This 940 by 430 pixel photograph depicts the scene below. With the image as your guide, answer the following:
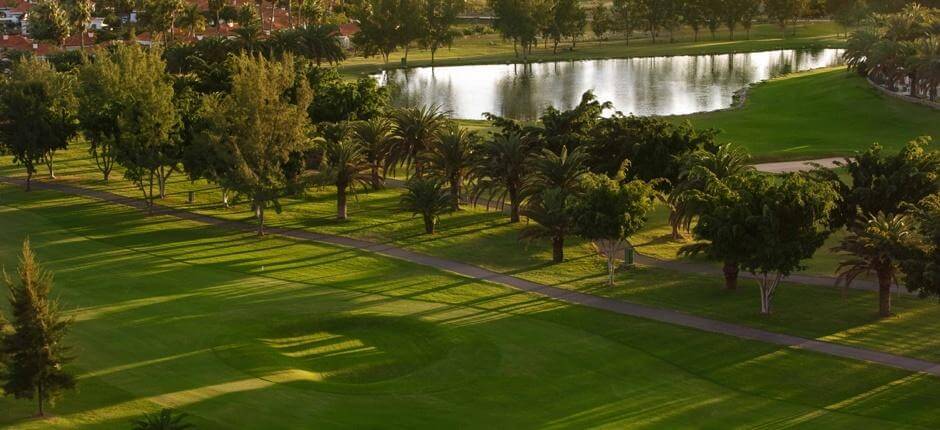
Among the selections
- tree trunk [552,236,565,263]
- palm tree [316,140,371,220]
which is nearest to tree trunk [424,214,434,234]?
palm tree [316,140,371,220]

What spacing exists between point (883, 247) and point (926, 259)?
257 cm

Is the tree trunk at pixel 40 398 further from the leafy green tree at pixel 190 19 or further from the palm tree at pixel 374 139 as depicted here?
the leafy green tree at pixel 190 19

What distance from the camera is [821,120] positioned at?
366 ft

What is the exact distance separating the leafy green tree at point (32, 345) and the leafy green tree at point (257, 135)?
27.8m

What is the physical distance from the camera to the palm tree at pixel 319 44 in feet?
468

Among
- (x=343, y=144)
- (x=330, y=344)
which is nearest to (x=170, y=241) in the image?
(x=343, y=144)

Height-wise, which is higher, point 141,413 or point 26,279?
point 26,279

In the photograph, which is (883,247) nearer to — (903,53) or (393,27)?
(903,53)

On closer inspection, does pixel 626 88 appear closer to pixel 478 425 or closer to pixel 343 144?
pixel 343 144

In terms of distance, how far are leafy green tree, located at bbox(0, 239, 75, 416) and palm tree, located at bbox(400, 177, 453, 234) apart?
100 feet

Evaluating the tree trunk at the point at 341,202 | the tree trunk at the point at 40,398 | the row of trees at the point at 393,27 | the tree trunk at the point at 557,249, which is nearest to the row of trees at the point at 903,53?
the tree trunk at the point at 557,249

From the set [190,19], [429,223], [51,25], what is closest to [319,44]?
[190,19]

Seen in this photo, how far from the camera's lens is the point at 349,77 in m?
164

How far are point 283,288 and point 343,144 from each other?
59.9 ft
